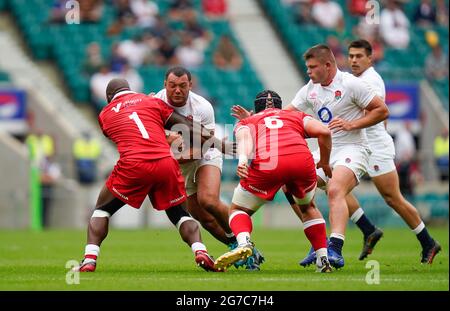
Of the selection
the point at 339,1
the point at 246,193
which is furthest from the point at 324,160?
the point at 339,1

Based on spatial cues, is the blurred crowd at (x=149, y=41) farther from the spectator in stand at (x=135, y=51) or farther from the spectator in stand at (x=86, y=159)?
the spectator in stand at (x=86, y=159)

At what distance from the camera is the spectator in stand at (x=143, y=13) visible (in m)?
28.4

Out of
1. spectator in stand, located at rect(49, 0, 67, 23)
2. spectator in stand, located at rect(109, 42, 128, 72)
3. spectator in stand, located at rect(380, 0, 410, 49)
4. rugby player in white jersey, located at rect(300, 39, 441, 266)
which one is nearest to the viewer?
rugby player in white jersey, located at rect(300, 39, 441, 266)

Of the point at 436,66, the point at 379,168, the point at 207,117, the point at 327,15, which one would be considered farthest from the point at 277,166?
the point at 327,15

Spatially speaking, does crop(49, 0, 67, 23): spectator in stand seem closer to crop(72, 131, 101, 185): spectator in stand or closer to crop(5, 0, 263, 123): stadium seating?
crop(5, 0, 263, 123): stadium seating

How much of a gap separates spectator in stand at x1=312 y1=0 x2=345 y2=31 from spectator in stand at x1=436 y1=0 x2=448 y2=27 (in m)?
3.32

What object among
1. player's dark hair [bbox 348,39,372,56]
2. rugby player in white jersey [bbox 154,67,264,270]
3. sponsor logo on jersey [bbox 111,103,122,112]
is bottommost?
rugby player in white jersey [bbox 154,67,264,270]

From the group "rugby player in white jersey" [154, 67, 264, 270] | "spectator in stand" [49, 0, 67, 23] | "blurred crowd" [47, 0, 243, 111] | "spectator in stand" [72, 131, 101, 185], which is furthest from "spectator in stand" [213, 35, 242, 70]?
"rugby player in white jersey" [154, 67, 264, 270]

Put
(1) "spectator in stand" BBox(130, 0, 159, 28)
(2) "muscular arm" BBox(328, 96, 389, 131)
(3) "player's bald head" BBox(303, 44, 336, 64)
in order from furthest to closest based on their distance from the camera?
1. (1) "spectator in stand" BBox(130, 0, 159, 28)
2. (2) "muscular arm" BBox(328, 96, 389, 131)
3. (3) "player's bald head" BBox(303, 44, 336, 64)

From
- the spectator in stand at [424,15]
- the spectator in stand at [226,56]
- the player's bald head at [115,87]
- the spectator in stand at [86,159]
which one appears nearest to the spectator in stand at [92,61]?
the spectator in stand at [86,159]

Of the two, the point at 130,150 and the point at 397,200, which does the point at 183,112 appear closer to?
the point at 130,150

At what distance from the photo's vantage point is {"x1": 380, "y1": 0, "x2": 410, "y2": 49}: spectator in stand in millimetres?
31000

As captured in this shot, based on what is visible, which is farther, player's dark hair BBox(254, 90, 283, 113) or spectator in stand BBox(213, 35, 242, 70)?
spectator in stand BBox(213, 35, 242, 70)

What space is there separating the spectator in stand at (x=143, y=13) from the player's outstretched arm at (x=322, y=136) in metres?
17.5
